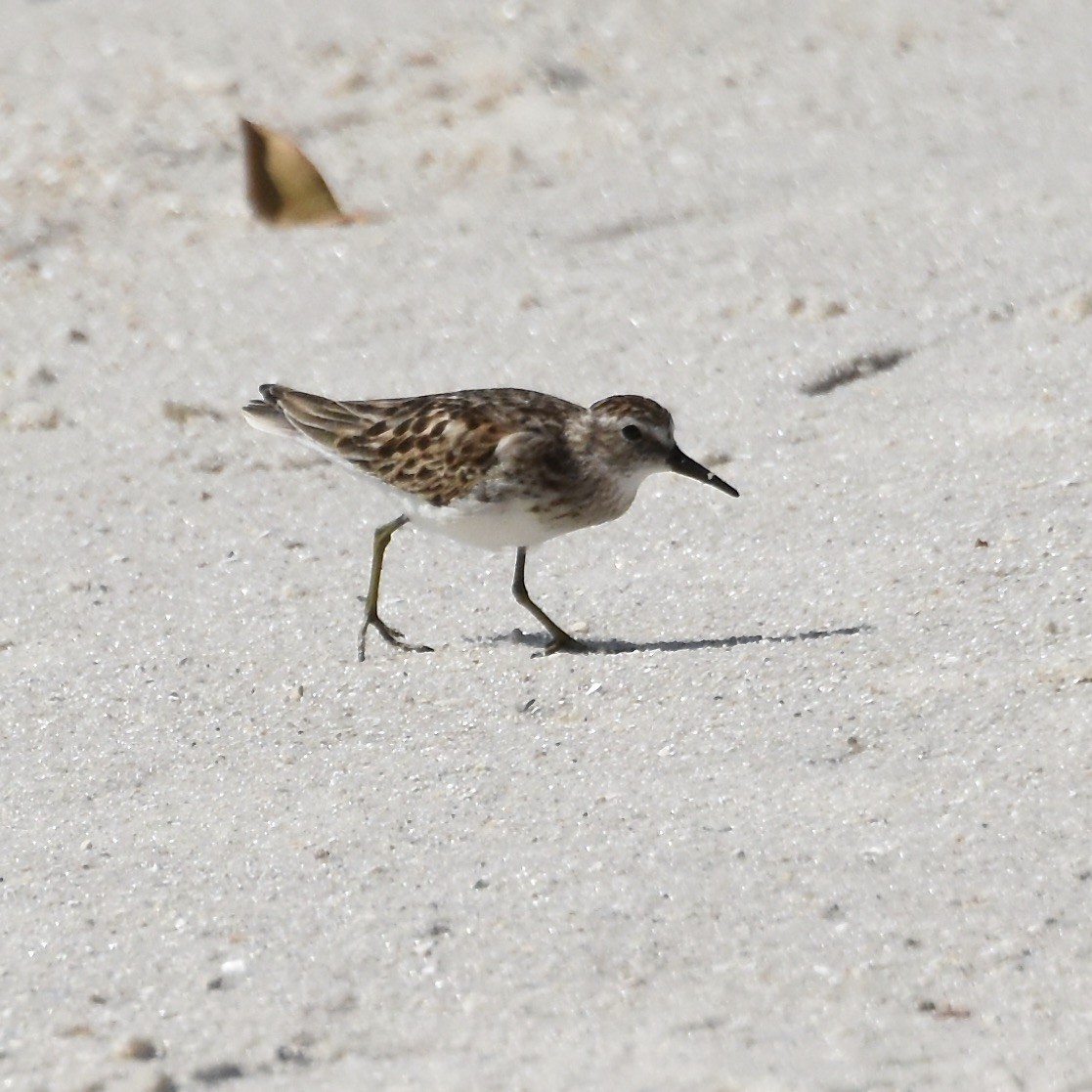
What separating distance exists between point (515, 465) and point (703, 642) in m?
0.81

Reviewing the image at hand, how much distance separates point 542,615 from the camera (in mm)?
6828

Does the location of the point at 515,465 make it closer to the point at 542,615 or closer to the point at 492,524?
the point at 492,524

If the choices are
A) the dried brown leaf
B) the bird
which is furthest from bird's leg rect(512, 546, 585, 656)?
the dried brown leaf

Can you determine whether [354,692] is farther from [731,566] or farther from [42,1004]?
[42,1004]

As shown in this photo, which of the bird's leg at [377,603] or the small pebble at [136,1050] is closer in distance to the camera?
the small pebble at [136,1050]

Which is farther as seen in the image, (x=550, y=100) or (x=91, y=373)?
(x=550, y=100)

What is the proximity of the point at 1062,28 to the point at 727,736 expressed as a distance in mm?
7288

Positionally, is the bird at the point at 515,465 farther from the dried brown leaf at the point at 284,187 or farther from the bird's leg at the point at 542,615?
the dried brown leaf at the point at 284,187

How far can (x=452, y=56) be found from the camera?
39.7 feet

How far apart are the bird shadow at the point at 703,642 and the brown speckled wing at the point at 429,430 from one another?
0.61m

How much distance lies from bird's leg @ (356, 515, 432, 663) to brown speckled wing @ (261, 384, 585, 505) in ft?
0.80

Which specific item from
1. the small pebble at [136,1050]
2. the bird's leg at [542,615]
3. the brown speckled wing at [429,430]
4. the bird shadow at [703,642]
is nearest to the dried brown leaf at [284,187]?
the brown speckled wing at [429,430]

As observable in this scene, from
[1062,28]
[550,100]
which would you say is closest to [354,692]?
[550,100]

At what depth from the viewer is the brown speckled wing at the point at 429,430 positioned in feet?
22.2
